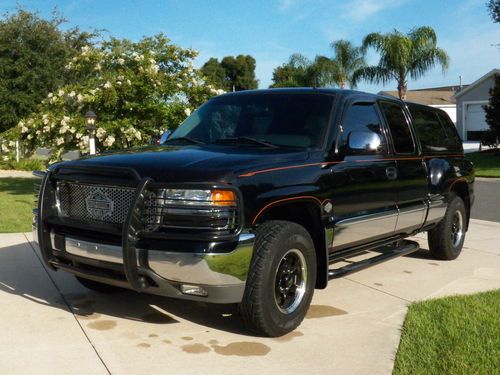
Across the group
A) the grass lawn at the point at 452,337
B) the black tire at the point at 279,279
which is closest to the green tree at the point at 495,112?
the grass lawn at the point at 452,337

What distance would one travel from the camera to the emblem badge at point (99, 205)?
162 inches

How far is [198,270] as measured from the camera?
367cm

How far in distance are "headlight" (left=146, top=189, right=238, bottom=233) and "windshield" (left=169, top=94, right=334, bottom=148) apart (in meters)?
1.18

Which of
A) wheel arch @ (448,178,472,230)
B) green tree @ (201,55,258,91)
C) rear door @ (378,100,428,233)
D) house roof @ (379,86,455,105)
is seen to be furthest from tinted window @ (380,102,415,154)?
green tree @ (201,55,258,91)

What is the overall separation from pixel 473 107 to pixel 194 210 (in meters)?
46.1

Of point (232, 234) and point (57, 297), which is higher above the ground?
point (232, 234)

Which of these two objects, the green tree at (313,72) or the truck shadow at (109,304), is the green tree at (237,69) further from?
the truck shadow at (109,304)

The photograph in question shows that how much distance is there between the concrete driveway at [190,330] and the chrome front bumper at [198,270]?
0.46 m

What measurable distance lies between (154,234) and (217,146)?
1.29 m

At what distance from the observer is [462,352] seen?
12.8ft

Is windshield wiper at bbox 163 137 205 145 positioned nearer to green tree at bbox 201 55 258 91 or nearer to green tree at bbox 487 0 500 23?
green tree at bbox 487 0 500 23

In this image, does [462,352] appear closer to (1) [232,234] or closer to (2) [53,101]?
(1) [232,234]

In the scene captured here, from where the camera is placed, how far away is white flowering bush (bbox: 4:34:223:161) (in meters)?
13.5

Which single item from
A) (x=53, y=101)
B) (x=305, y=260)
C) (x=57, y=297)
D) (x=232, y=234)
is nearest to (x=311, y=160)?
(x=305, y=260)
